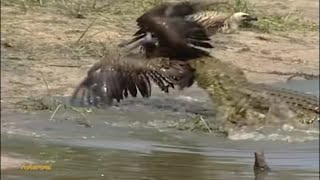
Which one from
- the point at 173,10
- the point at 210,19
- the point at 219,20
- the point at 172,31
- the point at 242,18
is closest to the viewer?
the point at 173,10

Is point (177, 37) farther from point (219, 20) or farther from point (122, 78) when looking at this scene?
point (219, 20)

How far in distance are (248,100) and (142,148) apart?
3.37ft

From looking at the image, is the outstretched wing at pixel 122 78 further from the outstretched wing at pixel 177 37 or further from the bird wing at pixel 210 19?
the bird wing at pixel 210 19

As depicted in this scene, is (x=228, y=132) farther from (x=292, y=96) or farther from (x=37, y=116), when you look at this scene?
(x=37, y=116)

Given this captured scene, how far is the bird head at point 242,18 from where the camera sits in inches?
279

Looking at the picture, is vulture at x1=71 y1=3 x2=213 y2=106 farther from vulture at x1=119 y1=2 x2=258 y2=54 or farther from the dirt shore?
the dirt shore

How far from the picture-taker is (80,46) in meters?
7.41

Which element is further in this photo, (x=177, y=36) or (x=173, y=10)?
(x=177, y=36)

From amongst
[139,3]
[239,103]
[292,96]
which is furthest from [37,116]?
[139,3]

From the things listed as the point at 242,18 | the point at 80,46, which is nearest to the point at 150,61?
the point at 80,46

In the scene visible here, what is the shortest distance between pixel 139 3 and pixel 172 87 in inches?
55.1

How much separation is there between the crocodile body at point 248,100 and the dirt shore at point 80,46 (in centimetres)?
95

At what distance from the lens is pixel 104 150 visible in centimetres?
480

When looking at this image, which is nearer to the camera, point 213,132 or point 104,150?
point 104,150
